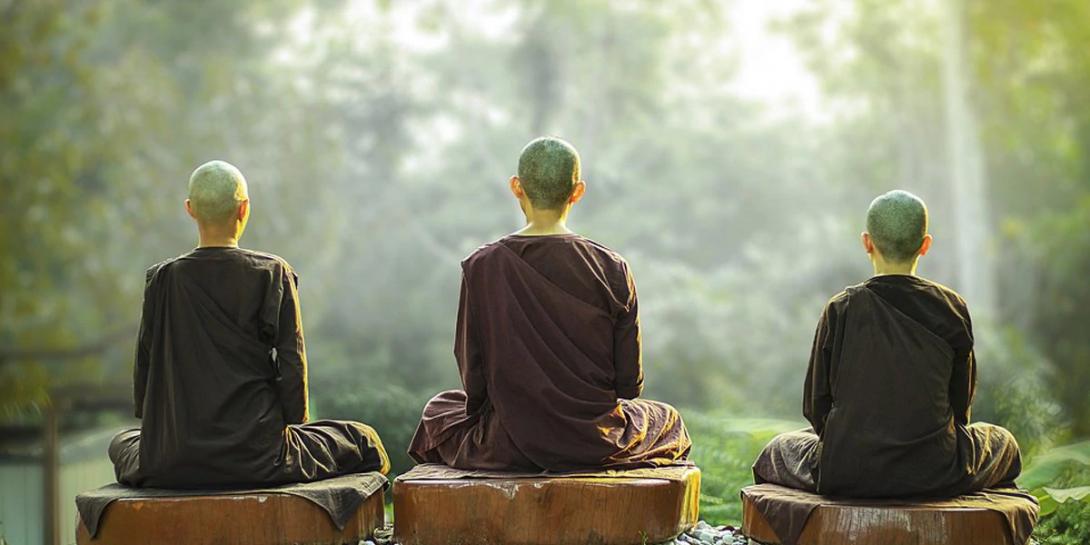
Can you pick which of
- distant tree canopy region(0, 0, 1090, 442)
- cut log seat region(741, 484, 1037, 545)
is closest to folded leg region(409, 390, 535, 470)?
cut log seat region(741, 484, 1037, 545)

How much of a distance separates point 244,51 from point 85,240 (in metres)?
4.07

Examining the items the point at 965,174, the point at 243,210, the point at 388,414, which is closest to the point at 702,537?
the point at 243,210

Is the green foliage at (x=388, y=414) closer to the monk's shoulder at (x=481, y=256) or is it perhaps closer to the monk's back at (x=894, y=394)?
the monk's shoulder at (x=481, y=256)

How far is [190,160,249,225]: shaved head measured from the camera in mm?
4781

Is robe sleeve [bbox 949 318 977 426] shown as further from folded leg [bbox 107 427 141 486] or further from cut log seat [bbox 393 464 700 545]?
folded leg [bbox 107 427 141 486]

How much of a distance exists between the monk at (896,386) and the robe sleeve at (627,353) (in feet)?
2.25

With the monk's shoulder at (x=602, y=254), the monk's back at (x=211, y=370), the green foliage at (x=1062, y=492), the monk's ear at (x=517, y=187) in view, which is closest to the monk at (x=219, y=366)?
the monk's back at (x=211, y=370)

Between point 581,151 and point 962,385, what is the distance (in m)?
15.1

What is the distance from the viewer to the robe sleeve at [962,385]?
4703 mm

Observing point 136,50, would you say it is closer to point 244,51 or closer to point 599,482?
point 244,51

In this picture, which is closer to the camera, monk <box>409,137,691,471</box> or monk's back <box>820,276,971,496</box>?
monk's back <box>820,276,971,496</box>

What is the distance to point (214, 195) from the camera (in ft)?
15.7

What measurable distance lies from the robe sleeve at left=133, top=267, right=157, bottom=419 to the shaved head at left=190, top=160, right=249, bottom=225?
11.3 inches

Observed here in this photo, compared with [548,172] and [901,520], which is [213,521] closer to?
[548,172]
